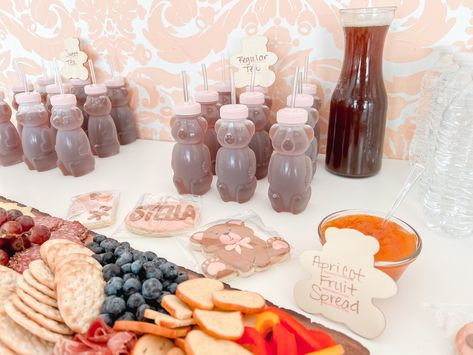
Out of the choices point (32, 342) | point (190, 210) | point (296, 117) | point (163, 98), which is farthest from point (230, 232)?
point (163, 98)

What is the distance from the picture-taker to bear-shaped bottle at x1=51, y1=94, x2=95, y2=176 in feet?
3.92

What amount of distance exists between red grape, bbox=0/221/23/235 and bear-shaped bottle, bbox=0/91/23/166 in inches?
23.6

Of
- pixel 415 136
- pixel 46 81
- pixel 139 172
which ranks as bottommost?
pixel 139 172

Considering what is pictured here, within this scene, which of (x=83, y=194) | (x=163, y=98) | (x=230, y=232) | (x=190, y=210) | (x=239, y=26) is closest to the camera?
(x=230, y=232)

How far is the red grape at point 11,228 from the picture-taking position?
84cm

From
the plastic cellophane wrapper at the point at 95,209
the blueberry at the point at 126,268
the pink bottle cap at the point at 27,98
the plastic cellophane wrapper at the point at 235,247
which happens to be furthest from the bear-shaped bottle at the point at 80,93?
the blueberry at the point at 126,268

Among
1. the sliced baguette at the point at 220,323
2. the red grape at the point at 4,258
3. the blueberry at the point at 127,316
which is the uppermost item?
Result: the sliced baguette at the point at 220,323

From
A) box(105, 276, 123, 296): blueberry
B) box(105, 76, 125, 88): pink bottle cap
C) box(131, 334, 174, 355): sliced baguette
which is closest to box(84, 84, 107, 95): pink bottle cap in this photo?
box(105, 76, 125, 88): pink bottle cap

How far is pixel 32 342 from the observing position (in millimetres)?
599

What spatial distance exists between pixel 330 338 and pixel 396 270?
0.17m

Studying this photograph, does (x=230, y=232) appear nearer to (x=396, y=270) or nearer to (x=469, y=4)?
(x=396, y=270)

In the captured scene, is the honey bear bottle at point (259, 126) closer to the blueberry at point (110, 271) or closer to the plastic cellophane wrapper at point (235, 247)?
the plastic cellophane wrapper at point (235, 247)

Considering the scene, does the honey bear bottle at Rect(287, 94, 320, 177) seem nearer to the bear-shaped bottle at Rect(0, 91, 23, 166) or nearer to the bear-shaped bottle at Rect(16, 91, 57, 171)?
the bear-shaped bottle at Rect(16, 91, 57, 171)

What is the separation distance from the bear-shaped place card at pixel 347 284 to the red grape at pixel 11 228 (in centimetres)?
59
